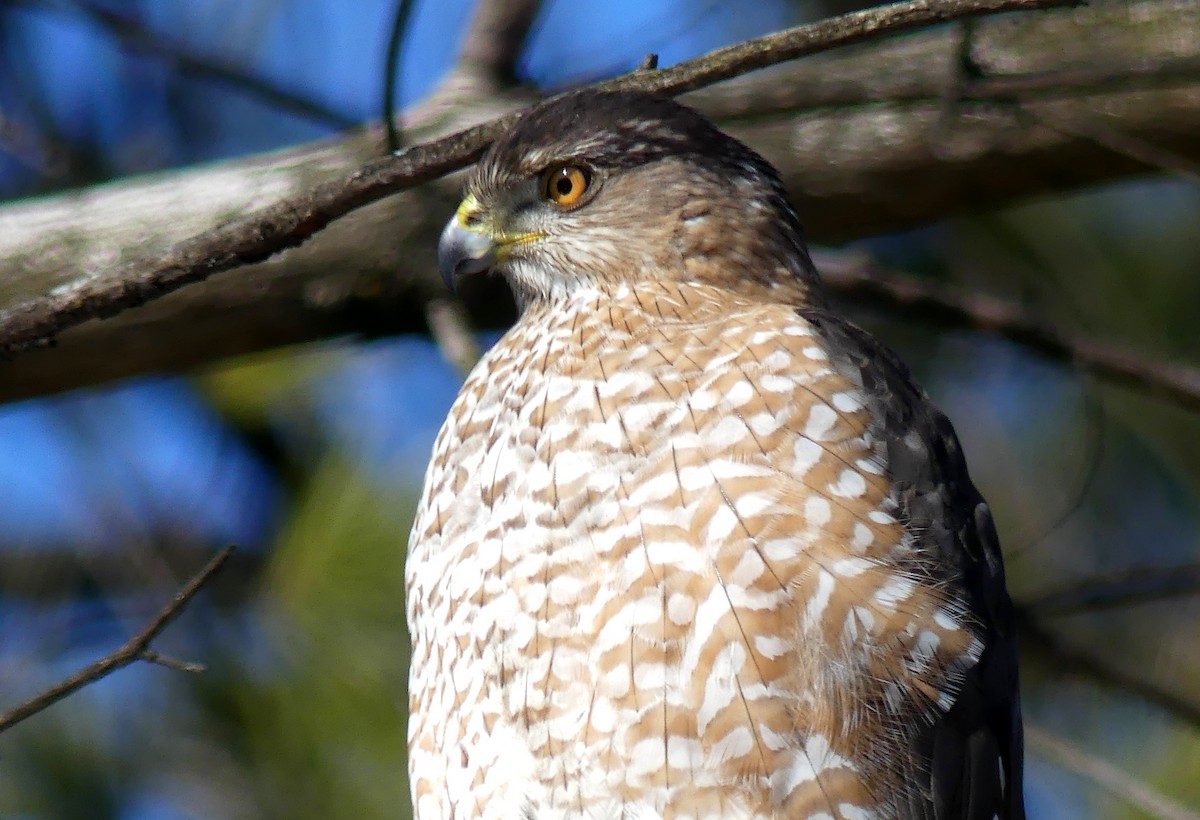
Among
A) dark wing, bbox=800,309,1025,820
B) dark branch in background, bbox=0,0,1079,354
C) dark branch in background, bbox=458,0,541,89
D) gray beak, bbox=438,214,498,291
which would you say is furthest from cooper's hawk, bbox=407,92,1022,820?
dark branch in background, bbox=458,0,541,89

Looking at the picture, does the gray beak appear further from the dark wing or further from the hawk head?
the dark wing

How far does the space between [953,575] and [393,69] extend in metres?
1.64

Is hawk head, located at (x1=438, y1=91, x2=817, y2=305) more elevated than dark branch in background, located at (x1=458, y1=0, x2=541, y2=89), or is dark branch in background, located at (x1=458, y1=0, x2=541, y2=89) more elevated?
dark branch in background, located at (x1=458, y1=0, x2=541, y2=89)

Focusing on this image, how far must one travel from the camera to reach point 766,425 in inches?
106

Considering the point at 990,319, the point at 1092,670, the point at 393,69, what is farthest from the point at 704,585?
the point at 990,319

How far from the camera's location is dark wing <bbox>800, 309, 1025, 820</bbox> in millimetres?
2705

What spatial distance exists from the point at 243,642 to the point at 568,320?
5.68ft

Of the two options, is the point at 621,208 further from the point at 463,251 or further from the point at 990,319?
the point at 990,319

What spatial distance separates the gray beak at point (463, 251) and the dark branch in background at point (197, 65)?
0.66m

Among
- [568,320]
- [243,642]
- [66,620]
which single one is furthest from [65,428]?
[568,320]

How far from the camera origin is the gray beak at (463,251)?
341cm

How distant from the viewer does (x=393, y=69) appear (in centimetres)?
338

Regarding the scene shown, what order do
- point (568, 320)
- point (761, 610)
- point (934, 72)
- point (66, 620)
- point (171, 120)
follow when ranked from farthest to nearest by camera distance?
point (171, 120), point (66, 620), point (934, 72), point (568, 320), point (761, 610)

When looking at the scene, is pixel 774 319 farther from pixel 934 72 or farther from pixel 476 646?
pixel 934 72
